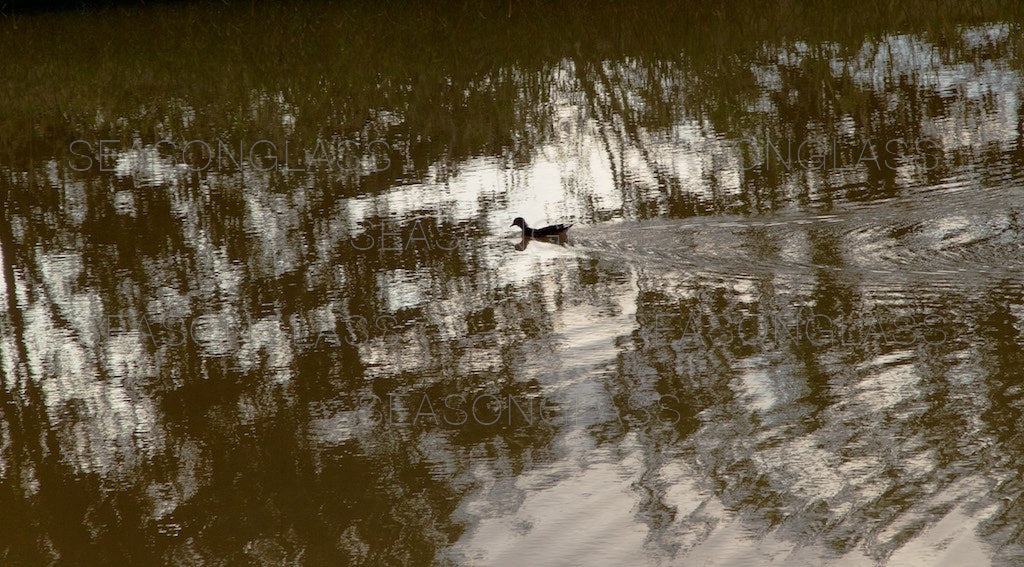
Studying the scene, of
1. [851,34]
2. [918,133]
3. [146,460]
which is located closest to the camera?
[146,460]

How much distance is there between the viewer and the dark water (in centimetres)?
453

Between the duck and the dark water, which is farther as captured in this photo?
the duck

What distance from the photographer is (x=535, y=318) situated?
21.3 feet

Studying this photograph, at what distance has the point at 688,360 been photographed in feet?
18.9

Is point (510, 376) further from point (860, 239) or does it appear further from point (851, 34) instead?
point (851, 34)

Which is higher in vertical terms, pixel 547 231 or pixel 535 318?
pixel 547 231

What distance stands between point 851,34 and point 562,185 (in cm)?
571

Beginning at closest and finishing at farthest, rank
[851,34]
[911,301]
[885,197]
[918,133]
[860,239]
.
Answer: [911,301] → [860,239] → [885,197] → [918,133] → [851,34]

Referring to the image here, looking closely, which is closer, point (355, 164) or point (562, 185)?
point (562, 185)

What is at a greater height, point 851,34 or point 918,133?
point 851,34

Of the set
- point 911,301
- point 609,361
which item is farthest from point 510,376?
point 911,301

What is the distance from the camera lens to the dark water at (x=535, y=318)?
4531 mm

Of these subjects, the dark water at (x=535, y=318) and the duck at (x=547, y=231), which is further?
Result: the duck at (x=547, y=231)

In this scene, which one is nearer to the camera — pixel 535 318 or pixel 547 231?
pixel 535 318
